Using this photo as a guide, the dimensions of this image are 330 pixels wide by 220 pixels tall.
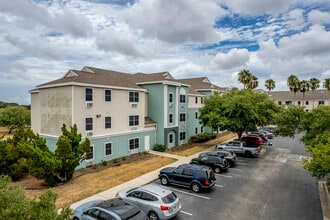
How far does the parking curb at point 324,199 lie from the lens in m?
11.3

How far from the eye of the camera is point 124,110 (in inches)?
945

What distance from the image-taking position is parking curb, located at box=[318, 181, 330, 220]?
11275 mm

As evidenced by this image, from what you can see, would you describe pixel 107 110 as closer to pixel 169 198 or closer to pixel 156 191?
pixel 156 191

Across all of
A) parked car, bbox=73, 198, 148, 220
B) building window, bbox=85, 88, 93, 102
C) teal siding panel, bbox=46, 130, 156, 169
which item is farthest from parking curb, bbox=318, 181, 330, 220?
building window, bbox=85, 88, 93, 102

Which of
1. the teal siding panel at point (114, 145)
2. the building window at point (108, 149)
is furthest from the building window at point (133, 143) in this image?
the building window at point (108, 149)

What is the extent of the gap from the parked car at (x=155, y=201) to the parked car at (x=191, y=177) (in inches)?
141

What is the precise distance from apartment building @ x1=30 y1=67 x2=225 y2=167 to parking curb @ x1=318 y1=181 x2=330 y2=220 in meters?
16.6

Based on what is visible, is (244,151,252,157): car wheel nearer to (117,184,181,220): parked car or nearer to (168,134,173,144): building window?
(168,134,173,144): building window

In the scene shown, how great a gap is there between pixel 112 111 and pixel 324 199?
19.0 metres

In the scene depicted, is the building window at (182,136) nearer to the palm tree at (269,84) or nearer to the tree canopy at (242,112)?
the tree canopy at (242,112)

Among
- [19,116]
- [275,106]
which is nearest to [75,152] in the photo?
[275,106]

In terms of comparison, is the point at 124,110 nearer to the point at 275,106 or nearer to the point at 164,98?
the point at 164,98

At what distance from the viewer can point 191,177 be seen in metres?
14.1

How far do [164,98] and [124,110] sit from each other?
18.9ft
